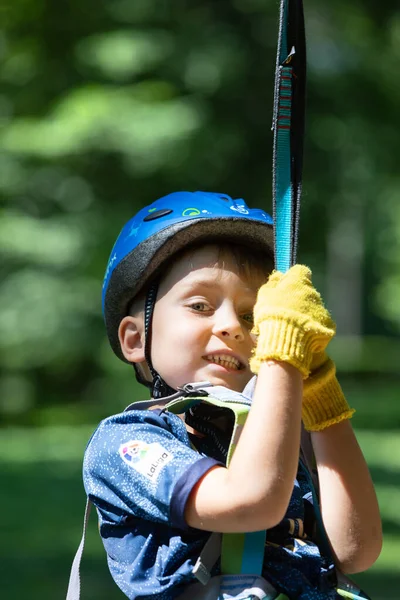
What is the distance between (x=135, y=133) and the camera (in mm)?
14680

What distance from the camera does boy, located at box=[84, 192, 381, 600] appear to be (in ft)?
7.84

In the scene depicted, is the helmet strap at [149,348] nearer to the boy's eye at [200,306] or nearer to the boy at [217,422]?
the boy at [217,422]

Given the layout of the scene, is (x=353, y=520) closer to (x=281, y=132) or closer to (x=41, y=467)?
(x=281, y=132)

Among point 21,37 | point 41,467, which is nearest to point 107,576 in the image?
point 41,467

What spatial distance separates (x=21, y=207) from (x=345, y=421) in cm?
1462

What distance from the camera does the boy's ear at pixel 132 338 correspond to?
3160 mm

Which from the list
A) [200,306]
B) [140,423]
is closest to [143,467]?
[140,423]

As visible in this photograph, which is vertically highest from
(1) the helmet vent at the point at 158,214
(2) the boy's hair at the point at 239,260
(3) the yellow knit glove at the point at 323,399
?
(1) the helmet vent at the point at 158,214

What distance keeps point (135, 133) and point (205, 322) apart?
1206 centimetres

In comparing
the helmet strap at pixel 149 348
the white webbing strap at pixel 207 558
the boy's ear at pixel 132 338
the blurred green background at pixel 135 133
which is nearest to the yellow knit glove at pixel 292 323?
the white webbing strap at pixel 207 558

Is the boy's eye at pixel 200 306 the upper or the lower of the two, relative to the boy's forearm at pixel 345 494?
upper

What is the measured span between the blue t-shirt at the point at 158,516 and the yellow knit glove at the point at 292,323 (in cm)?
33

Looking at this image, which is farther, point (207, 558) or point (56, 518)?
point (56, 518)

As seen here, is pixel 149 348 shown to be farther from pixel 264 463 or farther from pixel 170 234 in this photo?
pixel 264 463
